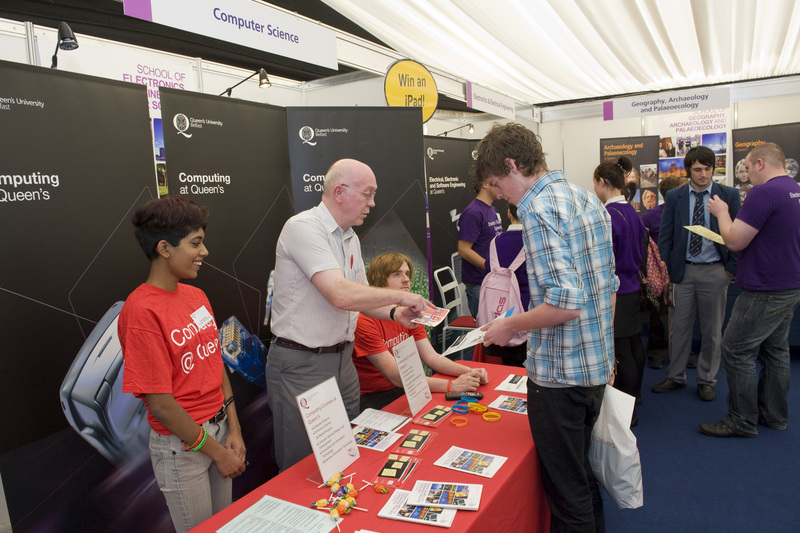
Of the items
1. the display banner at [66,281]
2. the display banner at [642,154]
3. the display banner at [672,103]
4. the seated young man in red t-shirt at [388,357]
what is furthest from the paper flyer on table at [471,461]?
the display banner at [642,154]

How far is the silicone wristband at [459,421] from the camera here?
73.9 inches

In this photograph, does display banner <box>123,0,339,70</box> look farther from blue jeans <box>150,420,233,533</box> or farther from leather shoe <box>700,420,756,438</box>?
leather shoe <box>700,420,756,438</box>

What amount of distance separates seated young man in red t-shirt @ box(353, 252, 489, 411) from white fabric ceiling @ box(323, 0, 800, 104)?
3340mm

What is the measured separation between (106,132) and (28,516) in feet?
5.27

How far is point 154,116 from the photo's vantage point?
4.30 metres

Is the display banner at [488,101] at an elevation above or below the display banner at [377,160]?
above

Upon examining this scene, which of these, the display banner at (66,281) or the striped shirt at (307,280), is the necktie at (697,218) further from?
the display banner at (66,281)

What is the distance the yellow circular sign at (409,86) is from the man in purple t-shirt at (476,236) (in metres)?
0.89

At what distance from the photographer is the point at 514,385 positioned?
228 cm

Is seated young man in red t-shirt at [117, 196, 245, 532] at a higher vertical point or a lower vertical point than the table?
higher

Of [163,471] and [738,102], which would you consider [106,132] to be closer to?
Answer: [163,471]

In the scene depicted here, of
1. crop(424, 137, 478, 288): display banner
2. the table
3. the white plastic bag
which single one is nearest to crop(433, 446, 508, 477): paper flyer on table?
the table

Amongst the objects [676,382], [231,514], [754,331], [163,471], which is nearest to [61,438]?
[163,471]

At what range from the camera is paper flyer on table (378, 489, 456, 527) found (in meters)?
1.29
